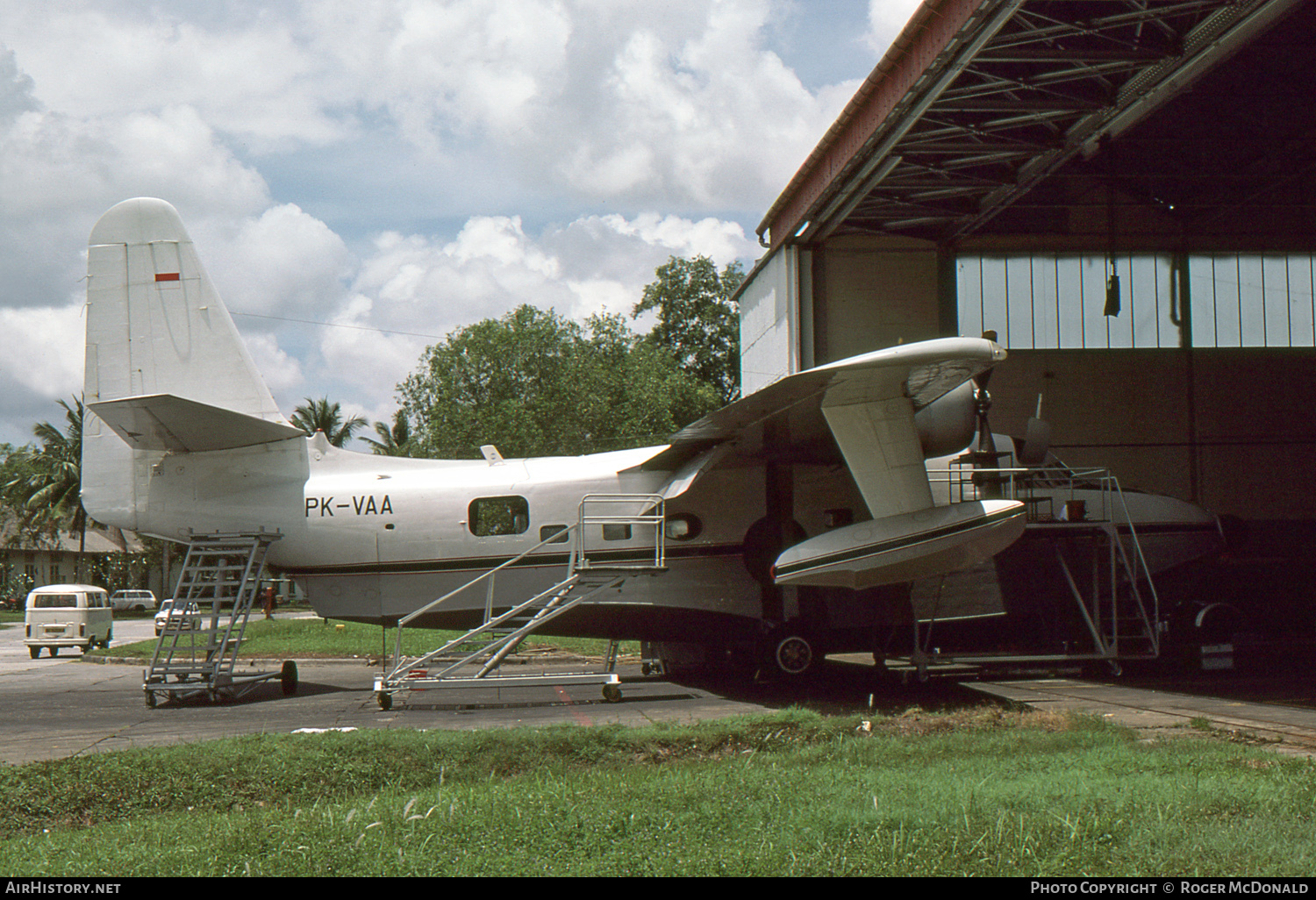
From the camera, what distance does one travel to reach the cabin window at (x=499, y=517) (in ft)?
47.6

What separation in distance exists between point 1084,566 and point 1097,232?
12424 mm

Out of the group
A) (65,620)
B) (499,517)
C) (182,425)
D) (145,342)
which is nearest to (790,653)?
(499,517)

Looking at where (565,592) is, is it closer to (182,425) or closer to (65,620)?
(182,425)

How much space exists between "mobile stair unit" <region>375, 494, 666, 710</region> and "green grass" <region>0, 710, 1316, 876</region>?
3.90 meters

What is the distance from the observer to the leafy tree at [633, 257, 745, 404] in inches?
2379

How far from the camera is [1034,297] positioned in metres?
25.7

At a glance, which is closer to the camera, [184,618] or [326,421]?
[184,618]

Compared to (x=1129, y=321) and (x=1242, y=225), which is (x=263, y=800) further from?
(x=1242, y=225)

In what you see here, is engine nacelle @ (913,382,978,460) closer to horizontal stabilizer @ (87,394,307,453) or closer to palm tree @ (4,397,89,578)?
horizontal stabilizer @ (87,394,307,453)

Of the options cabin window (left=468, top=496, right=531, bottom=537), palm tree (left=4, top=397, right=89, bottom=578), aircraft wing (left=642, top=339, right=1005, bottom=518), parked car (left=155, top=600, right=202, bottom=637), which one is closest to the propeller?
aircraft wing (left=642, top=339, right=1005, bottom=518)

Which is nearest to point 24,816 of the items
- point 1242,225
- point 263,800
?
point 263,800

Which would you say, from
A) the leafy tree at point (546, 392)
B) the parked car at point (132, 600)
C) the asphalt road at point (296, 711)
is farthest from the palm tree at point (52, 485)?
Answer: the asphalt road at point (296, 711)

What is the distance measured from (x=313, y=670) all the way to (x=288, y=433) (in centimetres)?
731

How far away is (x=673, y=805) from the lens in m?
6.25
